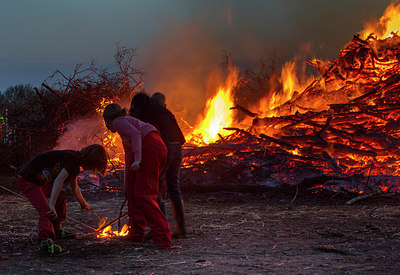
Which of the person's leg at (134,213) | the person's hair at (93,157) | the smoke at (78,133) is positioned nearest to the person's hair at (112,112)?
the person's hair at (93,157)

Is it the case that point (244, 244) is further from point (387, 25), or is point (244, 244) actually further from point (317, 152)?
point (387, 25)

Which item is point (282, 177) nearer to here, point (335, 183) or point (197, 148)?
point (335, 183)

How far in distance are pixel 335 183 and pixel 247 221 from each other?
2492 mm

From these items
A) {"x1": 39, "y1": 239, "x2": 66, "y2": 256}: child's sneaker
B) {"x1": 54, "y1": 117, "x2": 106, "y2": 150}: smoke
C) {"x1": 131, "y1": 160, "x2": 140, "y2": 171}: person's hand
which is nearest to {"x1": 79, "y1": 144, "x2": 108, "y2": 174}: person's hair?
{"x1": 131, "y1": 160, "x2": 140, "y2": 171}: person's hand

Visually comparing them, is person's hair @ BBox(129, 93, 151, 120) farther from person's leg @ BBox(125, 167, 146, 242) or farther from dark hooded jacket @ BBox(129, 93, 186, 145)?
person's leg @ BBox(125, 167, 146, 242)

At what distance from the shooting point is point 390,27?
11227mm

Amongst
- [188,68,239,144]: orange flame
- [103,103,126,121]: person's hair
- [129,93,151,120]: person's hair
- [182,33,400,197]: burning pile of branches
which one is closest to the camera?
[103,103,126,121]: person's hair

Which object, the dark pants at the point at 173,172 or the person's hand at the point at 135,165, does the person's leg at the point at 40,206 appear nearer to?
the person's hand at the point at 135,165

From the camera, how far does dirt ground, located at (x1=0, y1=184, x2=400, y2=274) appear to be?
3.09m

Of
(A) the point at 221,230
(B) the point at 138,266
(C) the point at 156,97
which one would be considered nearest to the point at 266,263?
(B) the point at 138,266

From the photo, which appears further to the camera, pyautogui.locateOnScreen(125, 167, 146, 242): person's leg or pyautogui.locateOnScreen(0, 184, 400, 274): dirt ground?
pyautogui.locateOnScreen(125, 167, 146, 242): person's leg

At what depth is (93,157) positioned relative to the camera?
377 centimetres

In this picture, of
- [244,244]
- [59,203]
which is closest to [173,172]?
[244,244]

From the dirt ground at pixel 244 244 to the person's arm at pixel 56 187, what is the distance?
456mm
